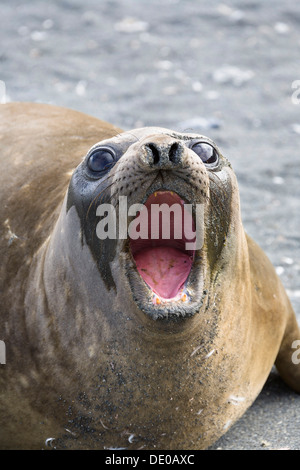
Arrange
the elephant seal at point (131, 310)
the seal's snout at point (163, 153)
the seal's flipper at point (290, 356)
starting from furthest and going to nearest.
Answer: the seal's flipper at point (290, 356), the elephant seal at point (131, 310), the seal's snout at point (163, 153)

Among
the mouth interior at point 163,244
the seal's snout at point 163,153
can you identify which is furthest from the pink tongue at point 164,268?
the seal's snout at point 163,153

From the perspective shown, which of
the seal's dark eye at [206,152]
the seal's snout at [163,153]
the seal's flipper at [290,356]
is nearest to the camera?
the seal's snout at [163,153]

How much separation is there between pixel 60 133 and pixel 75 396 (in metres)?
1.46

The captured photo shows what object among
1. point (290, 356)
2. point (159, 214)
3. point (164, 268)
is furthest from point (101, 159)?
point (290, 356)

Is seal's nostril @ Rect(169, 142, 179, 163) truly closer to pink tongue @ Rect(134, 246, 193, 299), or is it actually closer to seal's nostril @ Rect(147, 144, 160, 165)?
seal's nostril @ Rect(147, 144, 160, 165)

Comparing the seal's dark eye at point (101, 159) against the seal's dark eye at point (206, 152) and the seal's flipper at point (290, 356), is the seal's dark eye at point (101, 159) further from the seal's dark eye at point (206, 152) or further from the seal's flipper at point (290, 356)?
the seal's flipper at point (290, 356)

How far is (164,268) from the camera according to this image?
283 cm

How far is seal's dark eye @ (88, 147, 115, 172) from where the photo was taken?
3018 millimetres

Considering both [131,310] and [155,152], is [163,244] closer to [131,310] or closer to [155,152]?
[131,310]

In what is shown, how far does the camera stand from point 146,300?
2723mm

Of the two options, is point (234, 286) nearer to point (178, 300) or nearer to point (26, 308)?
point (178, 300)

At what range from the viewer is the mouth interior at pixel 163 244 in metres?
2.81

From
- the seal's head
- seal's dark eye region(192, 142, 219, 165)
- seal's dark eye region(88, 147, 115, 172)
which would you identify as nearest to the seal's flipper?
the seal's head

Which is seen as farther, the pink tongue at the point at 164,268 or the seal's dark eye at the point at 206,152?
the seal's dark eye at the point at 206,152
